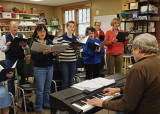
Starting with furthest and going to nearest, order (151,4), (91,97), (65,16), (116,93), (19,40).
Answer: (65,16), (151,4), (19,40), (116,93), (91,97)

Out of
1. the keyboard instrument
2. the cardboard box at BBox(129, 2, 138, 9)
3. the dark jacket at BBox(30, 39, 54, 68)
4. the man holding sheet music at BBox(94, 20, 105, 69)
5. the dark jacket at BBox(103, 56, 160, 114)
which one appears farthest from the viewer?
the cardboard box at BBox(129, 2, 138, 9)

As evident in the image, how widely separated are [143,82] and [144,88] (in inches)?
1.9

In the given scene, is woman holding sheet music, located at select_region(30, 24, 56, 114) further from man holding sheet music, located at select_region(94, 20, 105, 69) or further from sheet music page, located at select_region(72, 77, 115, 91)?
man holding sheet music, located at select_region(94, 20, 105, 69)

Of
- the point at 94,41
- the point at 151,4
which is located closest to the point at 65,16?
the point at 151,4

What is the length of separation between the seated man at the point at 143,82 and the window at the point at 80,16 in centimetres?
681

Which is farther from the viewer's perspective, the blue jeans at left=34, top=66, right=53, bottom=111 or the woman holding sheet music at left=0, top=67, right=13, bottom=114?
the blue jeans at left=34, top=66, right=53, bottom=111

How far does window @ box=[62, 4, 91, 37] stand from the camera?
306 inches

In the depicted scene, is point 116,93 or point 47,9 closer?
point 116,93

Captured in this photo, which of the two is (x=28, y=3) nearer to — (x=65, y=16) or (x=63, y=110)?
(x=65, y=16)

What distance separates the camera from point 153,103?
1.08m

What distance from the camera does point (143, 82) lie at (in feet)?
3.42

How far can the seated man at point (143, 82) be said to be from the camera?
105 centimetres

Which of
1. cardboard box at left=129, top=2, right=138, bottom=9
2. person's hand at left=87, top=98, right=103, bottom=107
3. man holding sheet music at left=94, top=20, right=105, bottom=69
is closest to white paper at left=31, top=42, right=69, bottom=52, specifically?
person's hand at left=87, top=98, right=103, bottom=107

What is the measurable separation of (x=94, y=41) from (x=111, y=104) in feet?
6.50
